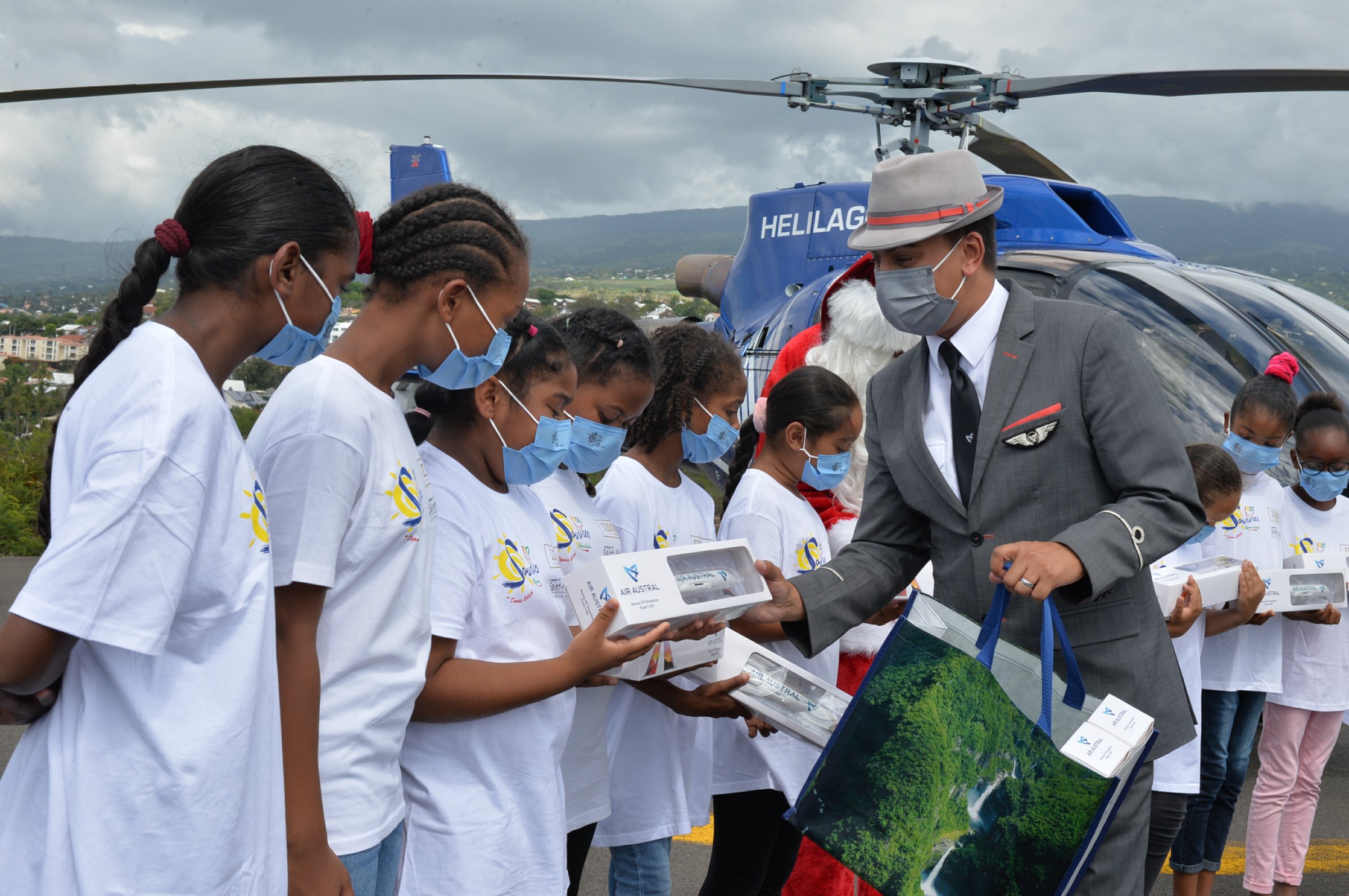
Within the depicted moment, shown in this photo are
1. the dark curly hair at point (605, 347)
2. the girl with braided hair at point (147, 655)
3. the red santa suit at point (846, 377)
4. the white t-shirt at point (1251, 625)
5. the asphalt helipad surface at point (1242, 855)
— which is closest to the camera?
the girl with braided hair at point (147, 655)

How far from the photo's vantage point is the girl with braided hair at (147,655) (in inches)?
54.9

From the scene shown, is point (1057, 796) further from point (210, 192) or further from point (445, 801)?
point (210, 192)

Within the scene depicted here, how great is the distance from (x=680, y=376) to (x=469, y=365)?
63.4 inches

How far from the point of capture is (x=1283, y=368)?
4.91m

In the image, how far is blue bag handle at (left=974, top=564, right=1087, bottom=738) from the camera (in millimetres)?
2006

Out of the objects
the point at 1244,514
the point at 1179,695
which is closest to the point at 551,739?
the point at 1179,695

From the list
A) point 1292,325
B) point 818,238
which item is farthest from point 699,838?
point 818,238

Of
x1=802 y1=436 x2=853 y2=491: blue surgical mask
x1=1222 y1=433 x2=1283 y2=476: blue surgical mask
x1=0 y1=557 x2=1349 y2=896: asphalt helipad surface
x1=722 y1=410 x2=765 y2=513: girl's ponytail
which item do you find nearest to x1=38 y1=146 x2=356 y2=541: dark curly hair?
x1=802 y1=436 x2=853 y2=491: blue surgical mask

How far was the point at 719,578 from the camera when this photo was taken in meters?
2.50

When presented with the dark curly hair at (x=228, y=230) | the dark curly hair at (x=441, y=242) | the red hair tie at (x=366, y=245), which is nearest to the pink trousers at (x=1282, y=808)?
the dark curly hair at (x=441, y=242)

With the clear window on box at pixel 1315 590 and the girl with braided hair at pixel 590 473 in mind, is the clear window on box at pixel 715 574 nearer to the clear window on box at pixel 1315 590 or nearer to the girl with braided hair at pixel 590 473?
the girl with braided hair at pixel 590 473

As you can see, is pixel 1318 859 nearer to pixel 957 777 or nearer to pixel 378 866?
pixel 957 777

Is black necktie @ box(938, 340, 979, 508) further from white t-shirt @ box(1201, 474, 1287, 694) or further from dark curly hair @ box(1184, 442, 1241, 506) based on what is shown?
white t-shirt @ box(1201, 474, 1287, 694)

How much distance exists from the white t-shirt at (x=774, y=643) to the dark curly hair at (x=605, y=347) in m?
0.51
